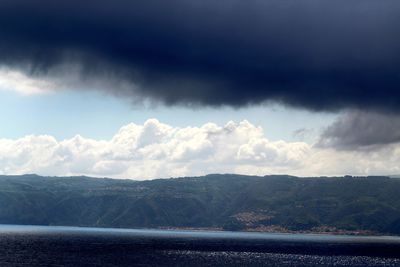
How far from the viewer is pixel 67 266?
199 metres

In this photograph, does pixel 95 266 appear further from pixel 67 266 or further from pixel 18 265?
pixel 18 265

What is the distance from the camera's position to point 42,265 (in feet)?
656

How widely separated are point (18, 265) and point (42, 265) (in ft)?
28.8

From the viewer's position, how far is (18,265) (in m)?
197

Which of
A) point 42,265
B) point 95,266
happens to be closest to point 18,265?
point 42,265

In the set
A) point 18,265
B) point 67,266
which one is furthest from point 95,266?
point 18,265

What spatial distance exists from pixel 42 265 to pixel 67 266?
10.1 metres

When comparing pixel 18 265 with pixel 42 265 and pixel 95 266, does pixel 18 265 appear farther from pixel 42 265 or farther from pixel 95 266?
pixel 95 266

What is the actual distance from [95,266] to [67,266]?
34.9 feet

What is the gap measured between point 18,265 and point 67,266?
18.3 m
